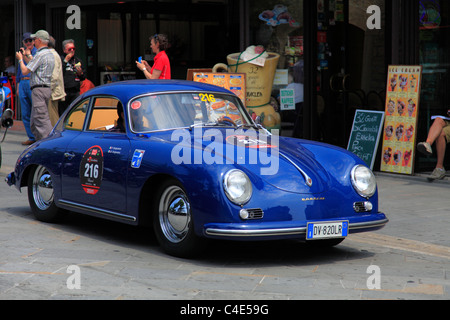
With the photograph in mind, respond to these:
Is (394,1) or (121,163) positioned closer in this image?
(121,163)

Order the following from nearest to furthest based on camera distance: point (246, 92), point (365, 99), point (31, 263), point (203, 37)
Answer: point (31, 263) → point (365, 99) → point (246, 92) → point (203, 37)

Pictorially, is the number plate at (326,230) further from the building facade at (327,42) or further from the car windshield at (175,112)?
the building facade at (327,42)

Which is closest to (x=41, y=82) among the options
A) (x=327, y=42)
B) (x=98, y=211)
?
(x=327, y=42)

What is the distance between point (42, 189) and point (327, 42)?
6274 mm

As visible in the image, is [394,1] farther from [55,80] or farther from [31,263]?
[31,263]

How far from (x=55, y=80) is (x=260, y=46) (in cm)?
342

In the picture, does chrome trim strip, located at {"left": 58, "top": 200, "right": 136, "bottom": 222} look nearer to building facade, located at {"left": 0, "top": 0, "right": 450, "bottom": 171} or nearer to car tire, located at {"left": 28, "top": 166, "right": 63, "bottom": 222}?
car tire, located at {"left": 28, "top": 166, "right": 63, "bottom": 222}

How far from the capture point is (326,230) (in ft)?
20.5

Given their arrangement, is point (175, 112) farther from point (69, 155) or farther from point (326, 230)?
point (326, 230)

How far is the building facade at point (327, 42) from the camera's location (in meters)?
11.5

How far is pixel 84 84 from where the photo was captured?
1522cm
